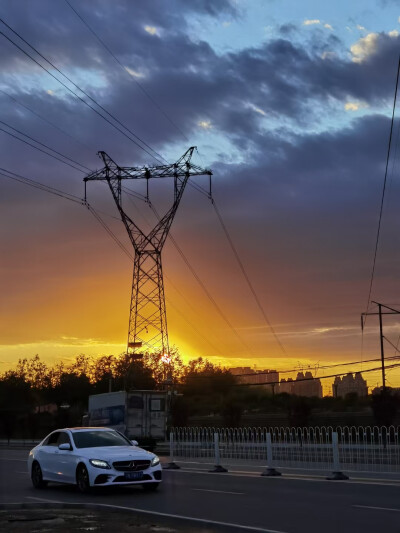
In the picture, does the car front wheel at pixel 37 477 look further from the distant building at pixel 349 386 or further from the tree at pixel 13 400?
the distant building at pixel 349 386

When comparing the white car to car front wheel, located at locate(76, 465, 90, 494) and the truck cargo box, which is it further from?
the truck cargo box

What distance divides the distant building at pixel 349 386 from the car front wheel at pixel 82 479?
67.1 metres

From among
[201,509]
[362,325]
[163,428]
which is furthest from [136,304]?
[201,509]

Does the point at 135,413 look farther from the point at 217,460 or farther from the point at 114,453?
the point at 114,453

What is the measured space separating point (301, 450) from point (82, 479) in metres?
9.47

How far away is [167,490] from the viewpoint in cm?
1692

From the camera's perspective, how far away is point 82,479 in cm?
1639

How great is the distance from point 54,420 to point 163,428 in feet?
134


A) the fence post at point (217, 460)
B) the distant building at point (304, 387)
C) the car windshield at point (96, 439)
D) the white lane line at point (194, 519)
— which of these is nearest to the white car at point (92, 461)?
the car windshield at point (96, 439)

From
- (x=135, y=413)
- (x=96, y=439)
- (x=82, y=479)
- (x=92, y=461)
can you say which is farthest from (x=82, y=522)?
(x=135, y=413)

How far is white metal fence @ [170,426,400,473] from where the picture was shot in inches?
830

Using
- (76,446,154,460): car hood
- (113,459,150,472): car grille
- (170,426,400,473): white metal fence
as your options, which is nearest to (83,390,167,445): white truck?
(170,426,400,473): white metal fence

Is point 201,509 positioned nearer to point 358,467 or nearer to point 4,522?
point 4,522

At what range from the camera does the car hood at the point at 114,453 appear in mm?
16219
